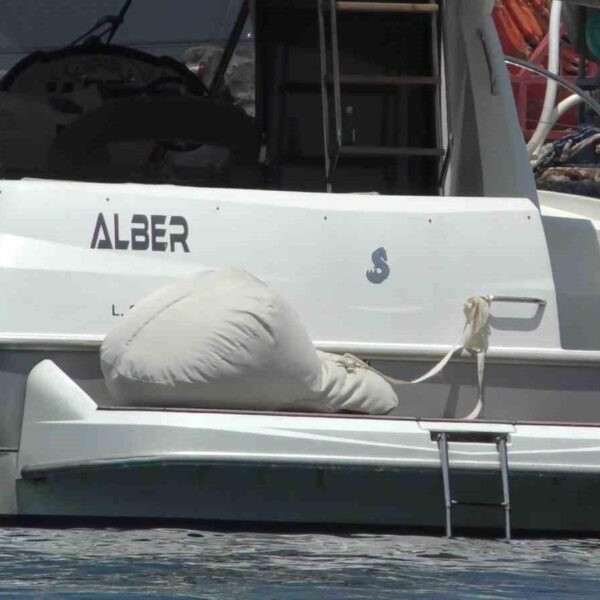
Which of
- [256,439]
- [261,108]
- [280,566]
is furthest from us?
[261,108]

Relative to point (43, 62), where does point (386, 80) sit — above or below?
below

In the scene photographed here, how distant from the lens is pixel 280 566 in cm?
504

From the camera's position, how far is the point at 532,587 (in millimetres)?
Result: 4844

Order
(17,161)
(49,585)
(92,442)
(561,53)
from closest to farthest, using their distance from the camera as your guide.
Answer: (49,585) → (92,442) → (17,161) → (561,53)

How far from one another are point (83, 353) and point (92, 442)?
46cm

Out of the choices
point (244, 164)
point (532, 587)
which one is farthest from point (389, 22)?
point (532, 587)

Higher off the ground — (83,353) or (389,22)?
(389,22)

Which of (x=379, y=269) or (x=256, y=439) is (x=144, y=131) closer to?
(x=379, y=269)

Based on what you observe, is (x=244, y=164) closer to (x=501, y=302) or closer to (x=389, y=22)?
(x=389, y=22)

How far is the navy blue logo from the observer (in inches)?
238

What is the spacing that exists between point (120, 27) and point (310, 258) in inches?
58.3

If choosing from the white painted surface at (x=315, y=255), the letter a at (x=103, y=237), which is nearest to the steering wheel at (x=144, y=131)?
the white painted surface at (x=315, y=255)

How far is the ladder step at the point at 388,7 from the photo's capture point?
690 cm

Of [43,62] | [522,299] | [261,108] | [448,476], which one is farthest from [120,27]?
[448,476]
